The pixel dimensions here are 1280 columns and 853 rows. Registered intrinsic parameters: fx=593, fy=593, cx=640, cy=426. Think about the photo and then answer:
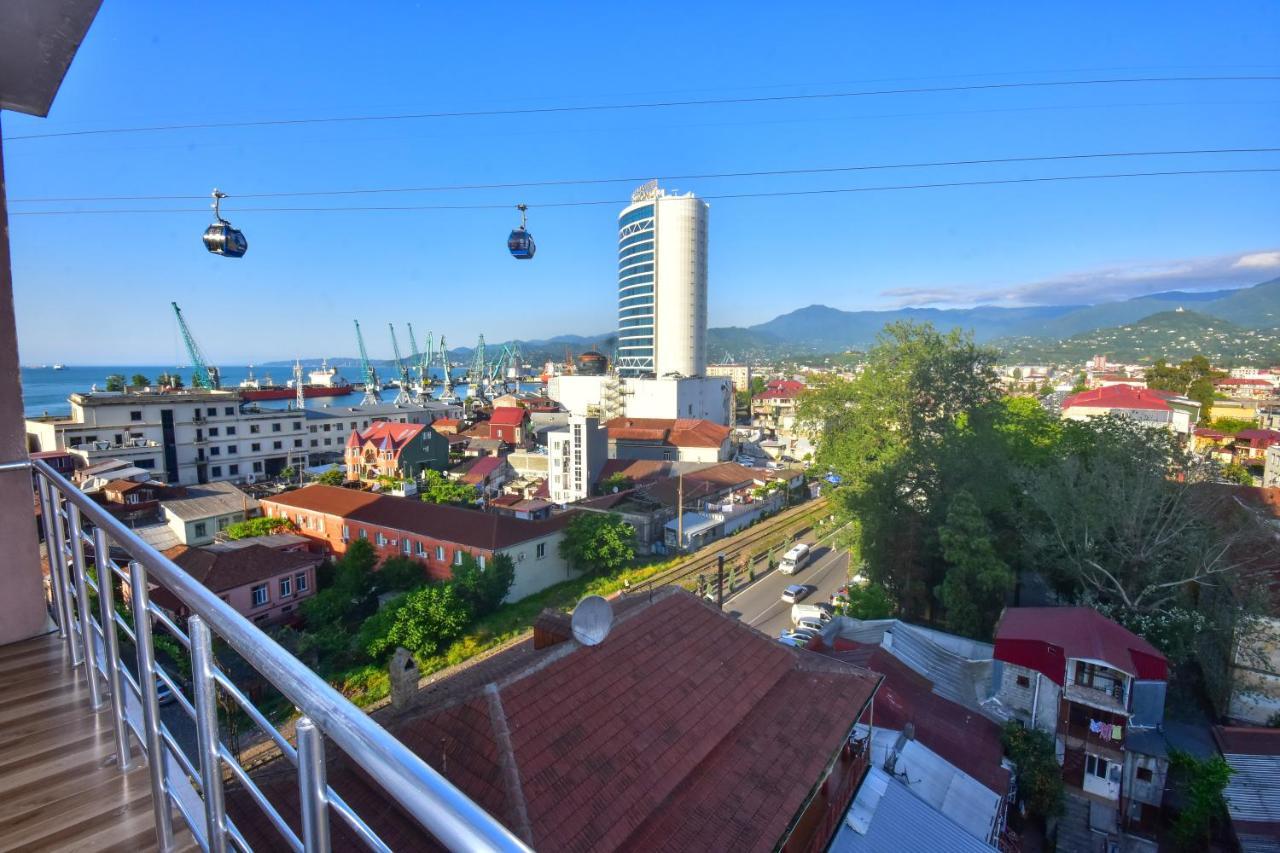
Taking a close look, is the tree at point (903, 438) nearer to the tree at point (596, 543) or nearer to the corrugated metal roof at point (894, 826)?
the tree at point (596, 543)

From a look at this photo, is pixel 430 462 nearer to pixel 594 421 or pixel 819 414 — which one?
pixel 594 421

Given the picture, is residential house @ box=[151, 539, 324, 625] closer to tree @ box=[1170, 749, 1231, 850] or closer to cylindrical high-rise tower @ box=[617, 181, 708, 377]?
tree @ box=[1170, 749, 1231, 850]

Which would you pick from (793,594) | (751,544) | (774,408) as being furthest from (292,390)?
(793,594)

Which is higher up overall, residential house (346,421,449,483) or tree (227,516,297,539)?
residential house (346,421,449,483)

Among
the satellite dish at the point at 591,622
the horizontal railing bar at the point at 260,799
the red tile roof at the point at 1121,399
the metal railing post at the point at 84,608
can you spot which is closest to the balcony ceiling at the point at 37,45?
the metal railing post at the point at 84,608

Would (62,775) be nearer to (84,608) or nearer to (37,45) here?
(84,608)

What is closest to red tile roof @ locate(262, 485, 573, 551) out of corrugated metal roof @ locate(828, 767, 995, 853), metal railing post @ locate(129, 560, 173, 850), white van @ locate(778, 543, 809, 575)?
white van @ locate(778, 543, 809, 575)
